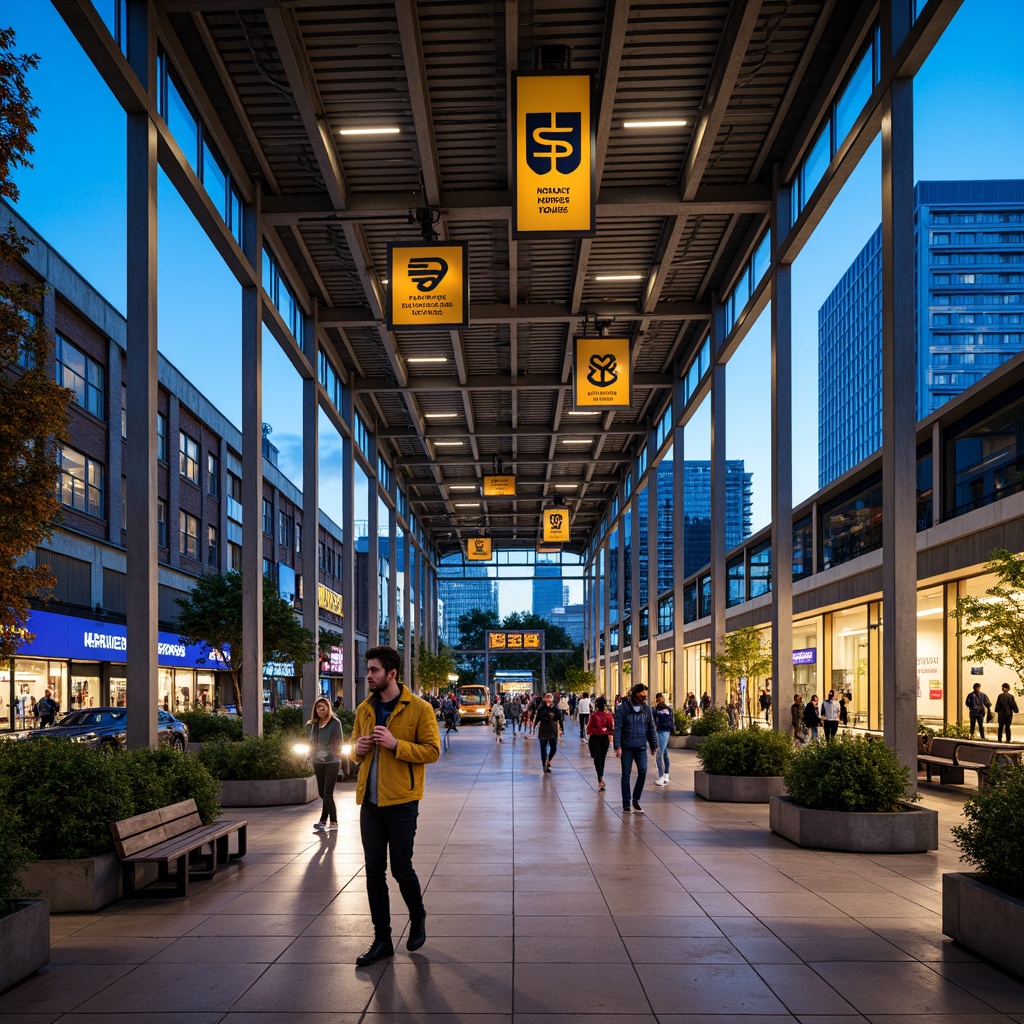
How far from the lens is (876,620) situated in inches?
1393

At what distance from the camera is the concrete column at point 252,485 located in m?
20.2

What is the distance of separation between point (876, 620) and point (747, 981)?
30.7m

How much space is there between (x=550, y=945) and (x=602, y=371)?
17.3 metres

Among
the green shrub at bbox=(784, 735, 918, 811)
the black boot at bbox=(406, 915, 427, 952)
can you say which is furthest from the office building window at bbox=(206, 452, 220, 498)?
the black boot at bbox=(406, 915, 427, 952)

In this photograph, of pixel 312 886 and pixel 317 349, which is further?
pixel 317 349

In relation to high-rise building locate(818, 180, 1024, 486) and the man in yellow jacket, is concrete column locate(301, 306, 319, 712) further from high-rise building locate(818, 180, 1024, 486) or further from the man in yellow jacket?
high-rise building locate(818, 180, 1024, 486)

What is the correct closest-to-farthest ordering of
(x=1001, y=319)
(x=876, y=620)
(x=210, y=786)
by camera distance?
(x=210, y=786)
(x=876, y=620)
(x=1001, y=319)

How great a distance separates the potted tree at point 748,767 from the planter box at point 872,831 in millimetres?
4904

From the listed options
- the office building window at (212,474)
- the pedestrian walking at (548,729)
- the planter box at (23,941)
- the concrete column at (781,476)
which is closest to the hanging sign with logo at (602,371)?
the concrete column at (781,476)

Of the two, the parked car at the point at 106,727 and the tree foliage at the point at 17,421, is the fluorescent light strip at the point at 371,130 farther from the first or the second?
the parked car at the point at 106,727

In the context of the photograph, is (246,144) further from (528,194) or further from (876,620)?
(876,620)

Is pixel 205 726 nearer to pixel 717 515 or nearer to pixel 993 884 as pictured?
pixel 717 515

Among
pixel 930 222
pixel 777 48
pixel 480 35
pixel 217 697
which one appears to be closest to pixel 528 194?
pixel 480 35

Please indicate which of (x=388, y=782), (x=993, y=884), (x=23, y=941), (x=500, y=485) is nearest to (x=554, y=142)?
(x=388, y=782)
